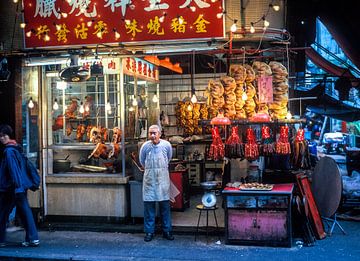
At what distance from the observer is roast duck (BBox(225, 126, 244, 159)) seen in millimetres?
8938

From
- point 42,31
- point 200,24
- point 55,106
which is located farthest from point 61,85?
point 200,24

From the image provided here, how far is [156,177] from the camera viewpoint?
9.14m

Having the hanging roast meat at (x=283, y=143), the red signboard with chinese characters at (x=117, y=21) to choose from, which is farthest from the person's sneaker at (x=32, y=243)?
the hanging roast meat at (x=283, y=143)

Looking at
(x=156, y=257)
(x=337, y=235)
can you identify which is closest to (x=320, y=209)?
(x=337, y=235)

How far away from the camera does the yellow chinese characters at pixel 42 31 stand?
10.1 meters

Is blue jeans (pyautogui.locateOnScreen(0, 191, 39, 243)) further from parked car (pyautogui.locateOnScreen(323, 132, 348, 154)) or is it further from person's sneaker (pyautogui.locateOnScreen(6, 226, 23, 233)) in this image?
parked car (pyautogui.locateOnScreen(323, 132, 348, 154))

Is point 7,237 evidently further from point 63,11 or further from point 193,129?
point 193,129

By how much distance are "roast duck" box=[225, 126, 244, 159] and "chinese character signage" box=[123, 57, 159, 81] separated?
A: 308 cm

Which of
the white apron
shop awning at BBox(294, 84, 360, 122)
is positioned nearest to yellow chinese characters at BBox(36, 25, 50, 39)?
the white apron

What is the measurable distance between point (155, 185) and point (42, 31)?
4.21 metres

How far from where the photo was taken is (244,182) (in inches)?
368

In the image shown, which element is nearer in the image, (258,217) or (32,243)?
(258,217)

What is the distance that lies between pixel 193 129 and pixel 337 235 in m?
6.50

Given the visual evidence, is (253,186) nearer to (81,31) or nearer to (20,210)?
(20,210)
